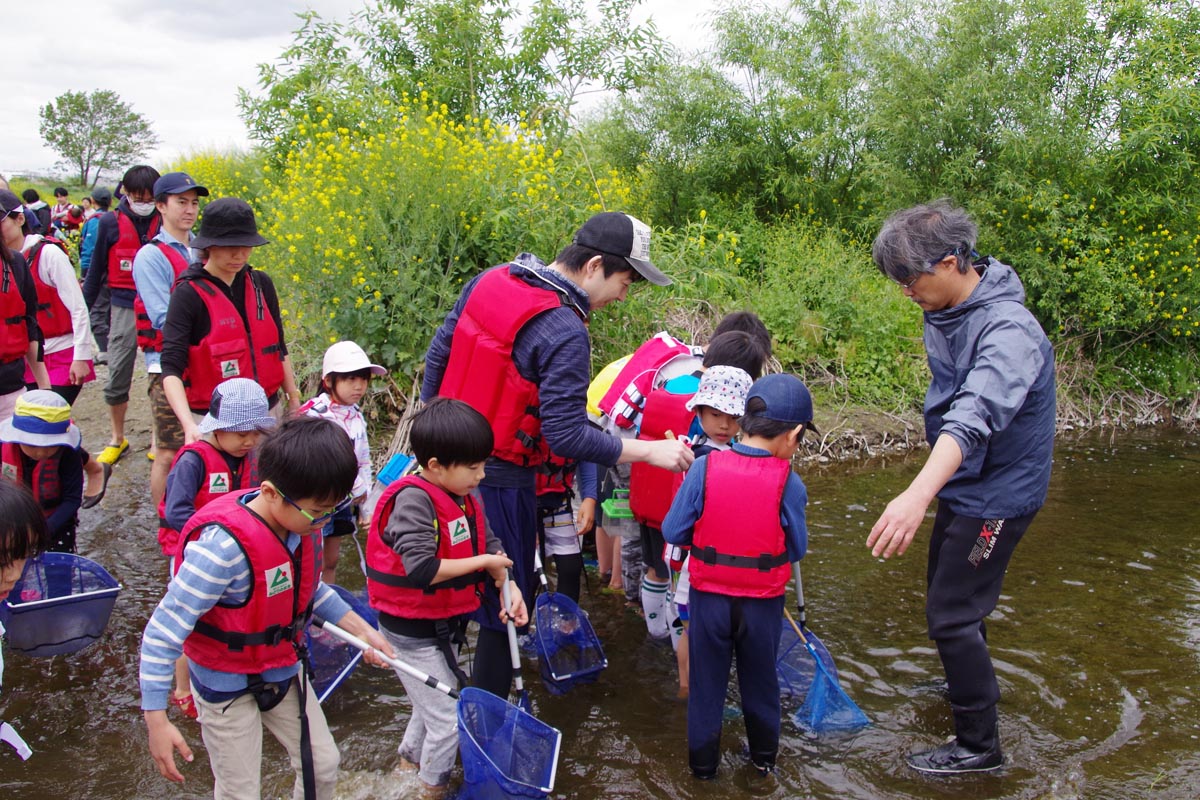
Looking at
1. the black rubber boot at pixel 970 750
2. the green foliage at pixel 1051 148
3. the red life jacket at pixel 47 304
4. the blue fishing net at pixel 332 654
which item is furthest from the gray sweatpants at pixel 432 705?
the green foliage at pixel 1051 148

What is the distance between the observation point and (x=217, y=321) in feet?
13.3

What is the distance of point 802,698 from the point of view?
13.2 feet

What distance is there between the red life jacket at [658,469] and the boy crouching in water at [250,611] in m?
1.67

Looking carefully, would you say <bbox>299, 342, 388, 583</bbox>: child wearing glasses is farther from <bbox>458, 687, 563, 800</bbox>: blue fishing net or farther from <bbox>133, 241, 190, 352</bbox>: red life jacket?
<bbox>458, 687, 563, 800</bbox>: blue fishing net

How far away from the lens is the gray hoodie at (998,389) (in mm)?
3076

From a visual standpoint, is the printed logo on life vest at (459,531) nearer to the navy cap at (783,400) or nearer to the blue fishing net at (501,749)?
the blue fishing net at (501,749)

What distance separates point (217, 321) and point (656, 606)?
8.08ft

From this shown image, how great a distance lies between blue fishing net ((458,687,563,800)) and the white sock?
1.37m

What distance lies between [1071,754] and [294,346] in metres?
6.34

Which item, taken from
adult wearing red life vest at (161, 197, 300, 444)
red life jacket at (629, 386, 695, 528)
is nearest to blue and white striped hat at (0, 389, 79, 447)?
adult wearing red life vest at (161, 197, 300, 444)

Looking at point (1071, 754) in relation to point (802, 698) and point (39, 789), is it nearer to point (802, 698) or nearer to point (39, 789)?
point (802, 698)

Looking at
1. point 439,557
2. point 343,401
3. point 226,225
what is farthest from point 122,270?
point 439,557

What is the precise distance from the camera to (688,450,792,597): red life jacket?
3121mm

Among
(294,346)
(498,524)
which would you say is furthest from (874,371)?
(498,524)
